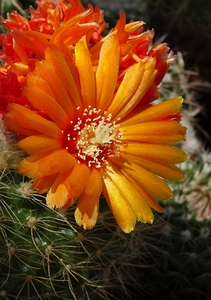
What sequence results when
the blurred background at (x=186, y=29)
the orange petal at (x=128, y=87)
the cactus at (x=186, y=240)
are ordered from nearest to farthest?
the orange petal at (x=128, y=87)
the cactus at (x=186, y=240)
the blurred background at (x=186, y=29)

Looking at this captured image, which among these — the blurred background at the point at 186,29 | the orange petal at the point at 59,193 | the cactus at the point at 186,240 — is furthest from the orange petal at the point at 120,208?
the blurred background at the point at 186,29

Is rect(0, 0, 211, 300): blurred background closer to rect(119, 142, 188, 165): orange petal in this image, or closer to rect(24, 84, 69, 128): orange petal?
rect(119, 142, 188, 165): orange petal

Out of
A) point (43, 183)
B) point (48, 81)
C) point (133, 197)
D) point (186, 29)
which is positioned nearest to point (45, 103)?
point (48, 81)

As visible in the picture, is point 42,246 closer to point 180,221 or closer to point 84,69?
point 84,69

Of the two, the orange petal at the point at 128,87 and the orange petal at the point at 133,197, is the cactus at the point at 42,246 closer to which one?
the orange petal at the point at 133,197

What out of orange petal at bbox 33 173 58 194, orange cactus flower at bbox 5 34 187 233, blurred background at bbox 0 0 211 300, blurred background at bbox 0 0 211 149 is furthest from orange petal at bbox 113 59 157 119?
blurred background at bbox 0 0 211 149

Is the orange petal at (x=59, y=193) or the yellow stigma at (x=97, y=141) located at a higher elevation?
the yellow stigma at (x=97, y=141)

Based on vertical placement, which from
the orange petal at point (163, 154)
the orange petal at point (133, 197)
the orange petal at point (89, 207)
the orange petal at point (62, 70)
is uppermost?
the orange petal at point (62, 70)
